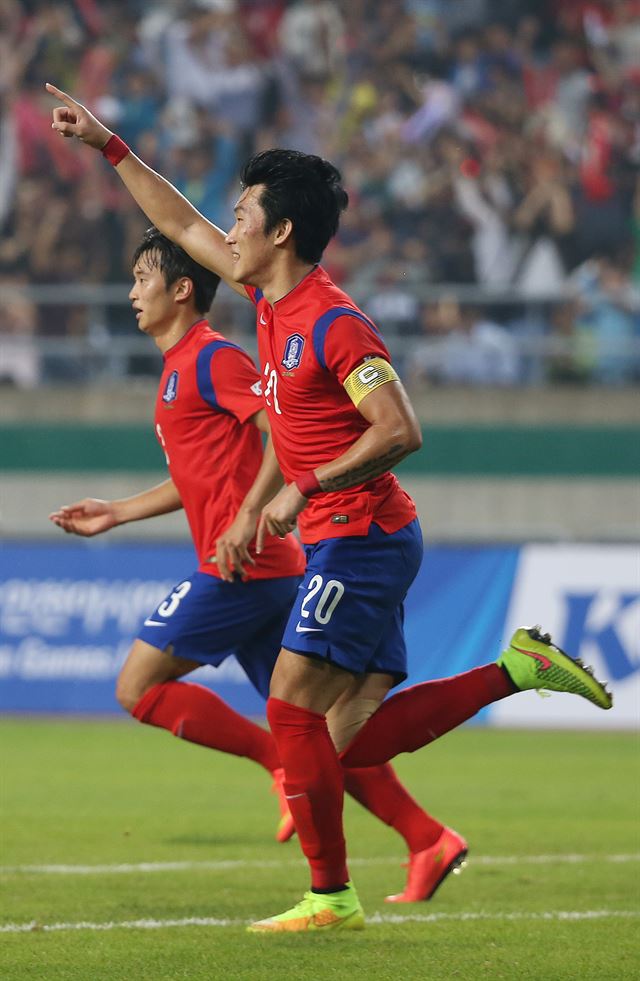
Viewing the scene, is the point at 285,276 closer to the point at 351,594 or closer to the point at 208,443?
the point at 351,594

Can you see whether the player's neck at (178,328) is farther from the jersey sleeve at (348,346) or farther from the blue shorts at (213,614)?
the jersey sleeve at (348,346)

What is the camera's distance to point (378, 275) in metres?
16.4

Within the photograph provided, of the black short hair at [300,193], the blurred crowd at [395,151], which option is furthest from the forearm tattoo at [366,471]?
the blurred crowd at [395,151]

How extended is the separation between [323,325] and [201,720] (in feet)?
7.24

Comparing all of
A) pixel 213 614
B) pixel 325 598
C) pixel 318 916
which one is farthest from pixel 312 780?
pixel 213 614

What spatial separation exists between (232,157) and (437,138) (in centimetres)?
217

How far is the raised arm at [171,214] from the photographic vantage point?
5.86 metres

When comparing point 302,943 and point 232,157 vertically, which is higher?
point 232,157

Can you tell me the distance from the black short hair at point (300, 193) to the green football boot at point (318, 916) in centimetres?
203

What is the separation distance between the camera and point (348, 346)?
196 inches

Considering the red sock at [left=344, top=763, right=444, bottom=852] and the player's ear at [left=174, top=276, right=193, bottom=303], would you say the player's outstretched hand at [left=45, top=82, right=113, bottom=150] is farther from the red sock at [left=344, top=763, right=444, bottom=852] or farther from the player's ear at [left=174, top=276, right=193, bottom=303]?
the red sock at [left=344, top=763, right=444, bottom=852]

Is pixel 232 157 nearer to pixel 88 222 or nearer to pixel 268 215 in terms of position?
pixel 88 222

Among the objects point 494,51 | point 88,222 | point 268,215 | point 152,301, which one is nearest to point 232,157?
point 88,222

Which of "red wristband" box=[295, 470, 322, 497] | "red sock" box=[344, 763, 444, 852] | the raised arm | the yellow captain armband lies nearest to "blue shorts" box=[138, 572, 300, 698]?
"red sock" box=[344, 763, 444, 852]
